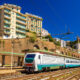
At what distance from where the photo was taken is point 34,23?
307 feet

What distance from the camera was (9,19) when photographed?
7019 cm

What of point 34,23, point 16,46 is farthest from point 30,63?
point 34,23

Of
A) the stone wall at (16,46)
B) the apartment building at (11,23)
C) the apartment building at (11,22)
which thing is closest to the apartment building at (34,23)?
the apartment building at (11,22)

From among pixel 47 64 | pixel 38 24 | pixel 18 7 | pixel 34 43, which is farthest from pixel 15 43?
pixel 38 24

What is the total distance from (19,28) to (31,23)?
1748 centimetres

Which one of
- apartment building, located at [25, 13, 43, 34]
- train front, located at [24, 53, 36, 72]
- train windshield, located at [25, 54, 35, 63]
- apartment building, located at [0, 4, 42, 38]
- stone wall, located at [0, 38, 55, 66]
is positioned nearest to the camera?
train front, located at [24, 53, 36, 72]

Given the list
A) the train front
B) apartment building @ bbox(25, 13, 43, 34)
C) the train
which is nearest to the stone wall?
the train

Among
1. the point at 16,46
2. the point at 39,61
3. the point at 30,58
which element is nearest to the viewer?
the point at 30,58

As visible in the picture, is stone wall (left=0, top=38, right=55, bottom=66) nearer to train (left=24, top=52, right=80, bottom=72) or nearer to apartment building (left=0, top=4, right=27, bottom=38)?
apartment building (left=0, top=4, right=27, bottom=38)

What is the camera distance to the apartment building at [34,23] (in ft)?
297

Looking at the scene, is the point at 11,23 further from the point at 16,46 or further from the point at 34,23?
the point at 34,23

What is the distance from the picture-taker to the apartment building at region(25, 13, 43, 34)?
9044 cm

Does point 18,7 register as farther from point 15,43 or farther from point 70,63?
point 70,63

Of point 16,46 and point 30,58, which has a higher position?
point 16,46
